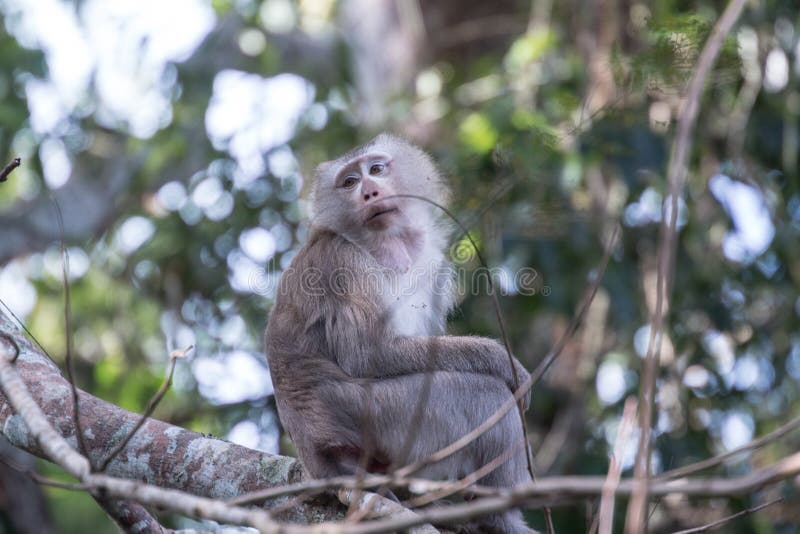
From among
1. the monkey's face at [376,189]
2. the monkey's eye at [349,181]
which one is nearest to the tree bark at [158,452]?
the monkey's face at [376,189]

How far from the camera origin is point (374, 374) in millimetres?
4703

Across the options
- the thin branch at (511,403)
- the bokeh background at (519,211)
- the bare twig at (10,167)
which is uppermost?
the bare twig at (10,167)

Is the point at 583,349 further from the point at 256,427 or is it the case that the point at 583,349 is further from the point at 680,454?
the point at 256,427

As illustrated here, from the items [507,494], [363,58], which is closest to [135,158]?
[363,58]

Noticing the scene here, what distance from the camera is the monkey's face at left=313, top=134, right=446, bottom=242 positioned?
17.9 ft

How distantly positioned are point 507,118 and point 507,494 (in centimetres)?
549

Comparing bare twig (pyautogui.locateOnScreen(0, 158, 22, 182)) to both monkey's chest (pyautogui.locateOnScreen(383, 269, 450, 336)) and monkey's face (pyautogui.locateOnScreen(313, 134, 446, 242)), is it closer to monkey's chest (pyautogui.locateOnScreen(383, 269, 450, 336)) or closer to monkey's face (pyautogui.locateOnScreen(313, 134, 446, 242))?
monkey's chest (pyautogui.locateOnScreen(383, 269, 450, 336))

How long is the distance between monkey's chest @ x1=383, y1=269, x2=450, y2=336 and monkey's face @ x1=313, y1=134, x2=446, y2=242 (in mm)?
375

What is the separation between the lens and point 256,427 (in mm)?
7422

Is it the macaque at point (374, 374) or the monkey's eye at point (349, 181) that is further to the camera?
the monkey's eye at point (349, 181)

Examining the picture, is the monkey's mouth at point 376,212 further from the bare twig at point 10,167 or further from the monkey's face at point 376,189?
the bare twig at point 10,167

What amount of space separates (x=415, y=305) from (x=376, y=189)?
0.82 metres

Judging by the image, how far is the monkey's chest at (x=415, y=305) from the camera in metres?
4.95

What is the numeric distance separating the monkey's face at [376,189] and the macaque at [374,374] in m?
0.21
